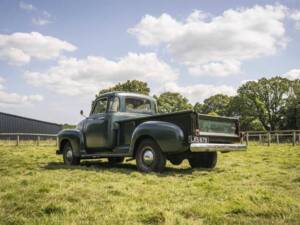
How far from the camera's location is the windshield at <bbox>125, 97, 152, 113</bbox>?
9908mm

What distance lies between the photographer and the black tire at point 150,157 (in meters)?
8.11

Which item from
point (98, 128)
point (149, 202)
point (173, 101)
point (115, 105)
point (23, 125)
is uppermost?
point (173, 101)

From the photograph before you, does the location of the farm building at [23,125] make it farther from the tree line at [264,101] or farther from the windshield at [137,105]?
the windshield at [137,105]

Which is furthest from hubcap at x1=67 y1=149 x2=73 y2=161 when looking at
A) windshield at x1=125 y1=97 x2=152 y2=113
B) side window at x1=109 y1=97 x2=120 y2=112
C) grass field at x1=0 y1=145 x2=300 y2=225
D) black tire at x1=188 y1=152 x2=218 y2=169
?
grass field at x1=0 y1=145 x2=300 y2=225

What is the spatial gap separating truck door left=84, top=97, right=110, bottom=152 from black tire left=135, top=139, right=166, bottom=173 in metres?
1.36

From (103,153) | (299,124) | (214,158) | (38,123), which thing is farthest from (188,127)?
(299,124)

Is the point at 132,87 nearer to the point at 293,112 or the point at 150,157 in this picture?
the point at 293,112

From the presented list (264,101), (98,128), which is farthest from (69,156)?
(264,101)

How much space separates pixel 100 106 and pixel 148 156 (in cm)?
250

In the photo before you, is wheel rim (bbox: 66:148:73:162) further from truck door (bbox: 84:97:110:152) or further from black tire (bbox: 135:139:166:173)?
black tire (bbox: 135:139:166:173)

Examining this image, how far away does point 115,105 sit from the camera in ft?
31.7

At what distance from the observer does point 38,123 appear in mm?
45969

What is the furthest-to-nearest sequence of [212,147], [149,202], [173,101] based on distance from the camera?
[173,101] → [212,147] → [149,202]

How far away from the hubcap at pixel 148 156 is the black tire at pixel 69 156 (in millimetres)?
3105
